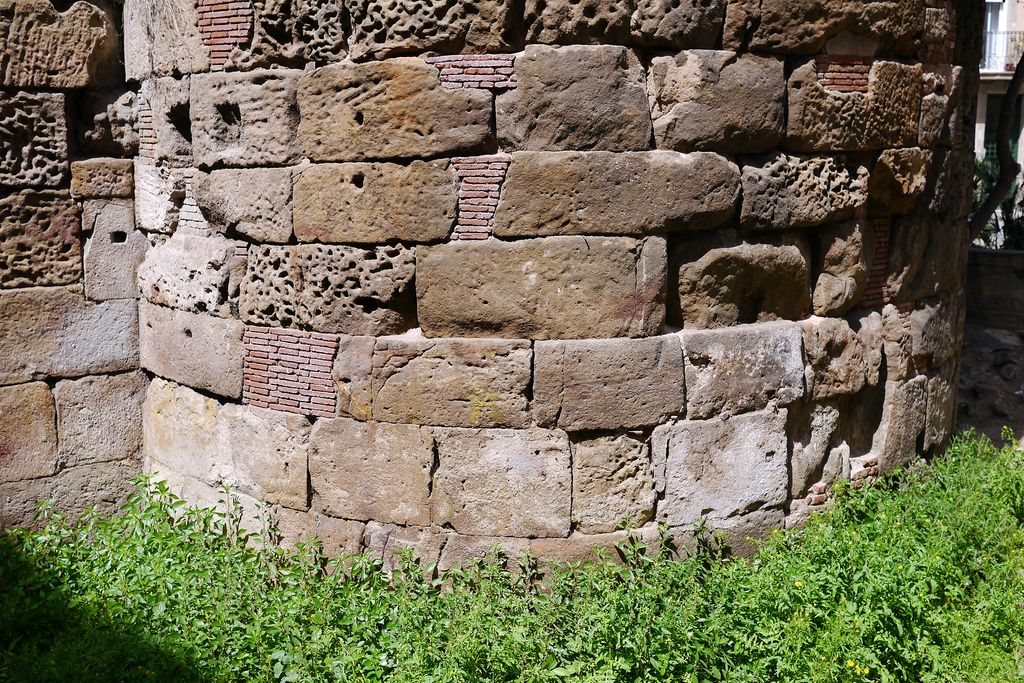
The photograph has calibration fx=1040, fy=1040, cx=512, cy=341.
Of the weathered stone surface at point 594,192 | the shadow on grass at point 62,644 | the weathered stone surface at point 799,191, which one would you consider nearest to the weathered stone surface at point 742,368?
the weathered stone surface at point 799,191

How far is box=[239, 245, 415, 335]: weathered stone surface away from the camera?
4.98 m

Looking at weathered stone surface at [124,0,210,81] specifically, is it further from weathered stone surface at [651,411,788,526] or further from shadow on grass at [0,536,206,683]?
weathered stone surface at [651,411,788,526]

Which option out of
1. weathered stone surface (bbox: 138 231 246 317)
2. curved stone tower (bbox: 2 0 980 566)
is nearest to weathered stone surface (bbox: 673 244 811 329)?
curved stone tower (bbox: 2 0 980 566)

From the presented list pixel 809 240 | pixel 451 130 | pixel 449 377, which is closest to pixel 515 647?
pixel 449 377

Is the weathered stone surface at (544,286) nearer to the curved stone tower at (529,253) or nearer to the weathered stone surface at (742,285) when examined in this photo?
the curved stone tower at (529,253)

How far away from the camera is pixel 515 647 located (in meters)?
4.23

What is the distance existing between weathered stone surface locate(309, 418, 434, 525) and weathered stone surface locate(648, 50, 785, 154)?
1881mm

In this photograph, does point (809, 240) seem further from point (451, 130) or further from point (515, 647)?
point (515, 647)

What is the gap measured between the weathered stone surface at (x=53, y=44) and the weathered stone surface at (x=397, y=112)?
1.97m

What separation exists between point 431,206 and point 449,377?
808 mm

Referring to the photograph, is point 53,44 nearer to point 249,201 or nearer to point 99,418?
point 249,201

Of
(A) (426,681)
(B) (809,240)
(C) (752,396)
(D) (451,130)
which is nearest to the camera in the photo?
(A) (426,681)

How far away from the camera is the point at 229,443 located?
5.55m

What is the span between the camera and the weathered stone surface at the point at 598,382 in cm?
486
